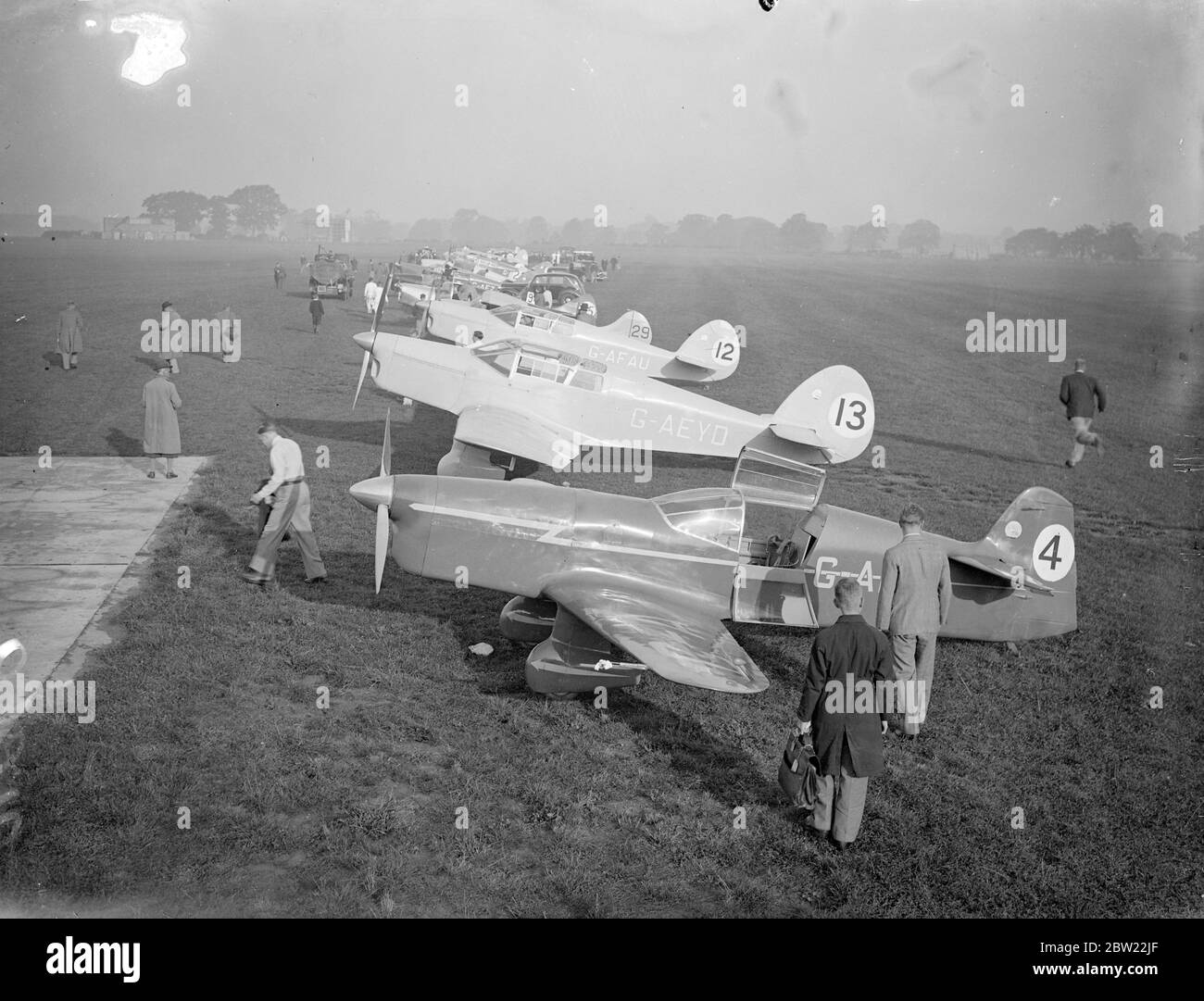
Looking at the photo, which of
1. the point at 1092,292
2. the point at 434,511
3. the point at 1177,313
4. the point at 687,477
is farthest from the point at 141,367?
the point at 1092,292

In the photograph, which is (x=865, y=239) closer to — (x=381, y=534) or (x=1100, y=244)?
(x=1100, y=244)

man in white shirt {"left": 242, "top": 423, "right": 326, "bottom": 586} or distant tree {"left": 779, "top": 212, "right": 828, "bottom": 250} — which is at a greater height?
distant tree {"left": 779, "top": 212, "right": 828, "bottom": 250}

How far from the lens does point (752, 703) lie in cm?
801

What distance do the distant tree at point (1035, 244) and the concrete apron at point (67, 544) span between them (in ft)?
263

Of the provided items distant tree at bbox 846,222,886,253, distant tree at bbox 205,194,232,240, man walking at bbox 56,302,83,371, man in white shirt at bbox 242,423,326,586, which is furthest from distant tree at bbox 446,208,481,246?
man in white shirt at bbox 242,423,326,586

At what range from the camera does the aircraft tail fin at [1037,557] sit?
27.5 feet

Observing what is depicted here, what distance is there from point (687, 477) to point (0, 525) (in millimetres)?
9619

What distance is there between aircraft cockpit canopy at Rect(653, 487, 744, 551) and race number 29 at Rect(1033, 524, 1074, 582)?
2.72m

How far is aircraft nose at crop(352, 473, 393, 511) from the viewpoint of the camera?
26.5ft
